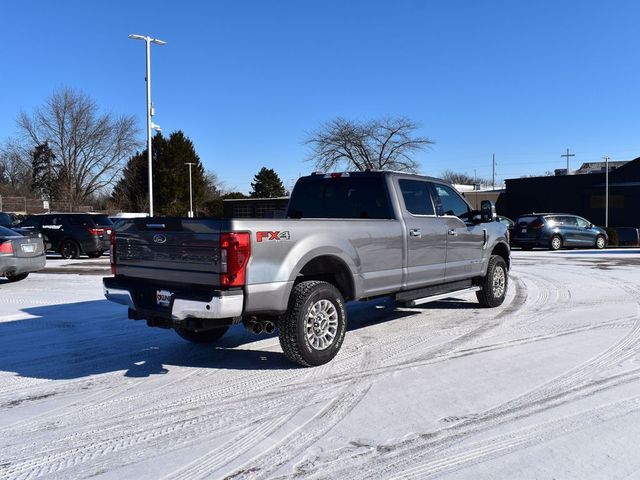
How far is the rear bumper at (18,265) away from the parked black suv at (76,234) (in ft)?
22.9

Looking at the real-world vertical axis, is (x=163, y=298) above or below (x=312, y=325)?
above

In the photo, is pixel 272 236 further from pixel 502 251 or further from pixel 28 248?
pixel 28 248

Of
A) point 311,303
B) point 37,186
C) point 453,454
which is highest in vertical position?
point 37,186

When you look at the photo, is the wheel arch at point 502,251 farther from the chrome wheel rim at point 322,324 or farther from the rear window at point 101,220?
the rear window at point 101,220

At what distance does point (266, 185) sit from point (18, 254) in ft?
250

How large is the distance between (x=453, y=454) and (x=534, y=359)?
8.58 feet

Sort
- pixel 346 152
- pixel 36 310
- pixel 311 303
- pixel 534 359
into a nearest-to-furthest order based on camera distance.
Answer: pixel 311 303
pixel 534 359
pixel 36 310
pixel 346 152

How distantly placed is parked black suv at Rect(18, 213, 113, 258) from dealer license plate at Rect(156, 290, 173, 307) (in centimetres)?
1506

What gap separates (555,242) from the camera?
2339cm

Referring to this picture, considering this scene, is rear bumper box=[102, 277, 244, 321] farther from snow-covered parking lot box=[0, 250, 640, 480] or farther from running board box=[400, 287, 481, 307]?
running board box=[400, 287, 481, 307]

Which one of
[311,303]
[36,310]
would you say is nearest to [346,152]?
[36,310]

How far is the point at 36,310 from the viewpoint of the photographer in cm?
907

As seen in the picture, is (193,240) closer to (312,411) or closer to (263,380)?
(263,380)

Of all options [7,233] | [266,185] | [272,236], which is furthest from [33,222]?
[266,185]
